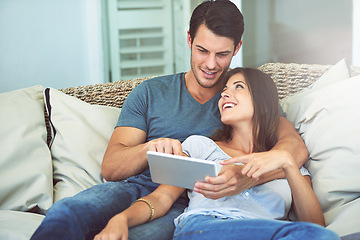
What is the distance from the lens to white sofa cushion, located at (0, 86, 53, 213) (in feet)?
4.73

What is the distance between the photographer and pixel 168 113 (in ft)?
5.40

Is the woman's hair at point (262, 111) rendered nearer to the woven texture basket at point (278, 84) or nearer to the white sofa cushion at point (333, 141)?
the white sofa cushion at point (333, 141)

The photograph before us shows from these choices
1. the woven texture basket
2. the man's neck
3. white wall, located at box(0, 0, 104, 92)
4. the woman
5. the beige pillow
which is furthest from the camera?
white wall, located at box(0, 0, 104, 92)

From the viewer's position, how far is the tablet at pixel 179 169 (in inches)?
41.4

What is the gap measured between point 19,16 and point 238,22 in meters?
1.41

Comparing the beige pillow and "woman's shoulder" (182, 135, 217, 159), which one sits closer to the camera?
"woman's shoulder" (182, 135, 217, 159)

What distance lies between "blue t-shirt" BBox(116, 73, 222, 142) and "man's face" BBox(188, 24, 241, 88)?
0.28 feet

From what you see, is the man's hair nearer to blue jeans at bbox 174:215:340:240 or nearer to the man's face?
the man's face

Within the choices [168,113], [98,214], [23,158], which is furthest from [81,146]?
[98,214]

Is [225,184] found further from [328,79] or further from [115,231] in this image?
[328,79]

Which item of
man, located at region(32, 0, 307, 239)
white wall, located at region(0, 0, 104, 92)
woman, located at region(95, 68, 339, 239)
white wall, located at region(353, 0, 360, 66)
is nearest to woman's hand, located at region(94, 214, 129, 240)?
woman, located at region(95, 68, 339, 239)

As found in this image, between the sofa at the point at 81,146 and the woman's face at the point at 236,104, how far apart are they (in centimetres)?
25

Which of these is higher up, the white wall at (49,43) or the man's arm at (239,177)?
the white wall at (49,43)

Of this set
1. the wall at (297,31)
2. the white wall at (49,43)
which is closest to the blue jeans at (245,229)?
the white wall at (49,43)
